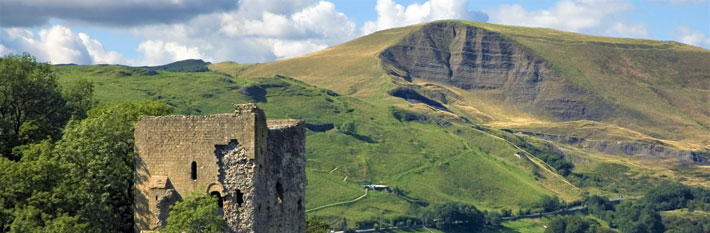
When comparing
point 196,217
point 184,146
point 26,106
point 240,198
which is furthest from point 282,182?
point 26,106

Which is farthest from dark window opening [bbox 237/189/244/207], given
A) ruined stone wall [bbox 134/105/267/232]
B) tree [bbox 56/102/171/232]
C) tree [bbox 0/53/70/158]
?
tree [bbox 0/53/70/158]

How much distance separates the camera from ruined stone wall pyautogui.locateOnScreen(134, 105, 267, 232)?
51.2 m

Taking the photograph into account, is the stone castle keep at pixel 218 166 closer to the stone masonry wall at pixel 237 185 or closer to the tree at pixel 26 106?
the stone masonry wall at pixel 237 185

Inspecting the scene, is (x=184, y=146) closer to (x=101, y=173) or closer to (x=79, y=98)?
(x=101, y=173)

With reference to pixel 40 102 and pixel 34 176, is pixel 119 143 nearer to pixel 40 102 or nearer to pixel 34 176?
Answer: pixel 34 176

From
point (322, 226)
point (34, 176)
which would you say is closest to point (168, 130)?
point (34, 176)

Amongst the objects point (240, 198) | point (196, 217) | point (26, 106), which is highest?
point (26, 106)

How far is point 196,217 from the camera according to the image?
165ft

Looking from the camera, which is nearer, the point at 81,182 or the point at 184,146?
the point at 184,146

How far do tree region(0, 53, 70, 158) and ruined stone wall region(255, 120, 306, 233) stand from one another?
1763 centimetres

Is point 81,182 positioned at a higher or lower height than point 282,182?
lower

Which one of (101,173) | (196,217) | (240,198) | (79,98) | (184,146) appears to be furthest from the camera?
(79,98)

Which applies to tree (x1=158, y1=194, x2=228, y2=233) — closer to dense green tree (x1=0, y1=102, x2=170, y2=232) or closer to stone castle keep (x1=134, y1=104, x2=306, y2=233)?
stone castle keep (x1=134, y1=104, x2=306, y2=233)

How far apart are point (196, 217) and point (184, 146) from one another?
3.86 metres
